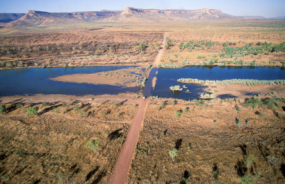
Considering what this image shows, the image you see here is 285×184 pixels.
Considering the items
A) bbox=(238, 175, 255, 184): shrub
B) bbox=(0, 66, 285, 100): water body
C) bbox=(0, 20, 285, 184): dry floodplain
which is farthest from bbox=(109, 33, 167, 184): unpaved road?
bbox=(238, 175, 255, 184): shrub

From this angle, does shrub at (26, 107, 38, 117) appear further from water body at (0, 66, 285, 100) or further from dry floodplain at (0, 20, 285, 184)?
water body at (0, 66, 285, 100)

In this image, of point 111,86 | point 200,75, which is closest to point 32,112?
point 111,86

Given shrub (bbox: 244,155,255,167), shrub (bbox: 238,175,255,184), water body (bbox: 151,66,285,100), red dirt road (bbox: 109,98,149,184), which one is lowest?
red dirt road (bbox: 109,98,149,184)

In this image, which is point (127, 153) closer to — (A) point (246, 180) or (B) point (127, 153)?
(B) point (127, 153)

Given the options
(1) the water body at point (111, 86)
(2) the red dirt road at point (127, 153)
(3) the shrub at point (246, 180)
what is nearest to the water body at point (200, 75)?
(1) the water body at point (111, 86)

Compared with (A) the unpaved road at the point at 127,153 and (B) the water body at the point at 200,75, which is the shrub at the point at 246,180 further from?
(B) the water body at the point at 200,75

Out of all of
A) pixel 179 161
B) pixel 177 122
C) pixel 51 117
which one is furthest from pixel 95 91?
pixel 179 161
